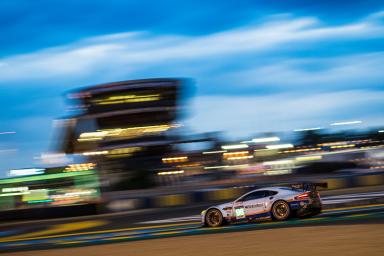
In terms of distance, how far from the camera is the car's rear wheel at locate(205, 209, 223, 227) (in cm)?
1576

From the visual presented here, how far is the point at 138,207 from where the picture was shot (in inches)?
1145

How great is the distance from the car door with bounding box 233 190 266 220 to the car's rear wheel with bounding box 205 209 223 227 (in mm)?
468

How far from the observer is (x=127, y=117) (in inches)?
3420

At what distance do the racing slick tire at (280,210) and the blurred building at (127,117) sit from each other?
68.3m

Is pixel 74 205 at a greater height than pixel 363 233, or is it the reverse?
pixel 74 205

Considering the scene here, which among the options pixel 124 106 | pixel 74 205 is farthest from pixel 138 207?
pixel 124 106

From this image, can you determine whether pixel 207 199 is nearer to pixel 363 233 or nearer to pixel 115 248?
pixel 115 248

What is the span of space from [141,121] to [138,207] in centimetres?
5865

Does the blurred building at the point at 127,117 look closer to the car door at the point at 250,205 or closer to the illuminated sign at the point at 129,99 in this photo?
the illuminated sign at the point at 129,99

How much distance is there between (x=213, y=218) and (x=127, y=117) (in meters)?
71.9

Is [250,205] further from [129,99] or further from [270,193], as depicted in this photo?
[129,99]

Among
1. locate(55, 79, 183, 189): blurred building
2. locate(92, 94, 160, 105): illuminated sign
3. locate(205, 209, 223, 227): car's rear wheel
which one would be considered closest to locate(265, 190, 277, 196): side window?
locate(205, 209, 223, 227): car's rear wheel

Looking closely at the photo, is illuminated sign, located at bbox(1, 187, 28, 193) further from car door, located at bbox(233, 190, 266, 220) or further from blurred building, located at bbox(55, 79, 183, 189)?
blurred building, located at bbox(55, 79, 183, 189)

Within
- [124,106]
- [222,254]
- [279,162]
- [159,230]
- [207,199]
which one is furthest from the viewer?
[124,106]
